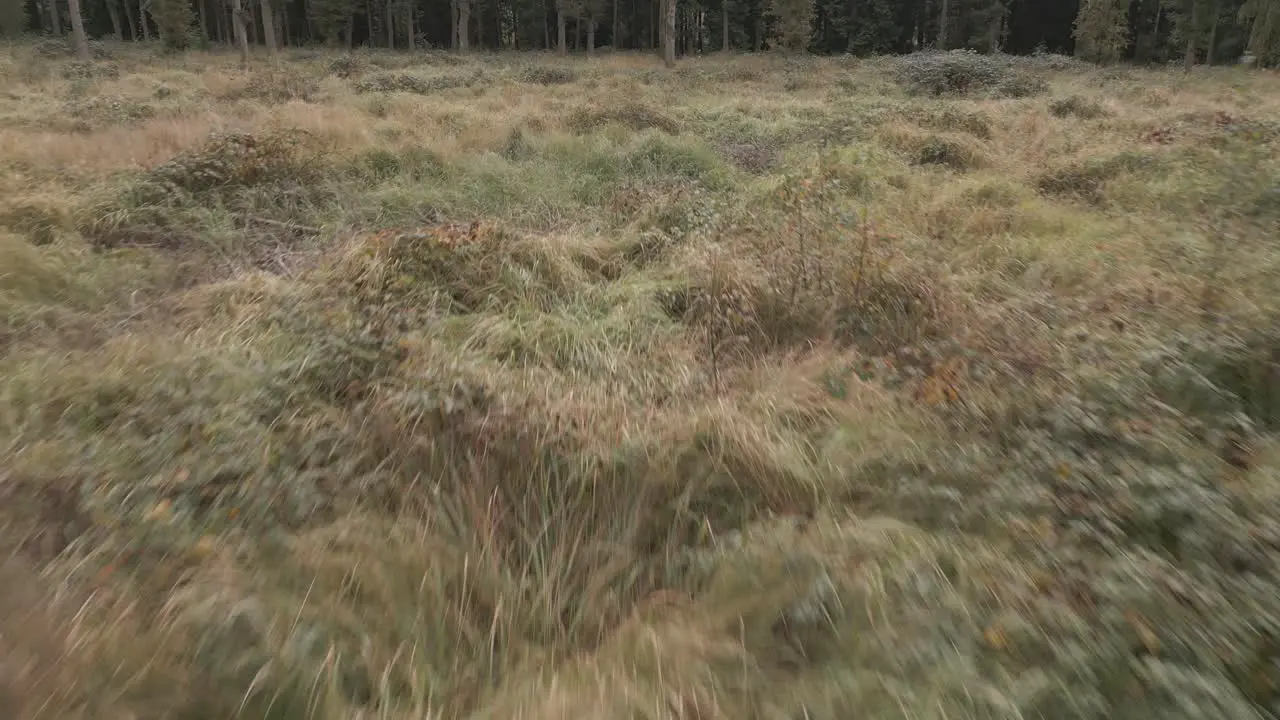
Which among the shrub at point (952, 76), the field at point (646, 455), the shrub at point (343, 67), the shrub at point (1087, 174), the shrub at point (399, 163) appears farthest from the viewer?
the shrub at point (343, 67)

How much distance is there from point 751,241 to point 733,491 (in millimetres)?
3307

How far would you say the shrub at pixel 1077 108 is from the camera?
46.2 feet

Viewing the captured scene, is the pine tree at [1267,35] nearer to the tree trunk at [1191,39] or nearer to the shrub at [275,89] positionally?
the tree trunk at [1191,39]

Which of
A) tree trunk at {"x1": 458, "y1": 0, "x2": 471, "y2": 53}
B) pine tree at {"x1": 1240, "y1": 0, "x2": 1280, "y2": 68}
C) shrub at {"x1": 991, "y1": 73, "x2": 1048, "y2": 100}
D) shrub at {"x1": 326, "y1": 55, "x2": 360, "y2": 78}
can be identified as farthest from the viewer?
tree trunk at {"x1": 458, "y1": 0, "x2": 471, "y2": 53}

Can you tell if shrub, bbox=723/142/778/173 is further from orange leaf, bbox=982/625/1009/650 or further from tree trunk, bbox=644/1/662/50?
tree trunk, bbox=644/1/662/50

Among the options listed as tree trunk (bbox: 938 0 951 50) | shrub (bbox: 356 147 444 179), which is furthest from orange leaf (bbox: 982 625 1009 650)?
tree trunk (bbox: 938 0 951 50)

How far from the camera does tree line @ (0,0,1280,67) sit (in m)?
30.6

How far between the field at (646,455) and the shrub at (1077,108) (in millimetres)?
8021

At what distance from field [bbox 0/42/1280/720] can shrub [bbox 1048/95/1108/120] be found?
8.02 m

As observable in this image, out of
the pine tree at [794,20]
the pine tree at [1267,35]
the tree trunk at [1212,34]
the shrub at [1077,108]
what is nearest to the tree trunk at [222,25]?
the pine tree at [794,20]

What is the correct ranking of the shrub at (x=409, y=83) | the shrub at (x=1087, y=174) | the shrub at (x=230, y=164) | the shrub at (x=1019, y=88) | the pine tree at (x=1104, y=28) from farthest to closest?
the pine tree at (x=1104, y=28) → the shrub at (x=1019, y=88) → the shrub at (x=409, y=83) → the shrub at (x=1087, y=174) → the shrub at (x=230, y=164)

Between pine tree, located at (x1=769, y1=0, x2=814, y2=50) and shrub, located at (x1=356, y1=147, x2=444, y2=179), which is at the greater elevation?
pine tree, located at (x1=769, y1=0, x2=814, y2=50)

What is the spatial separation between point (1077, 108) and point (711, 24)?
3162 cm

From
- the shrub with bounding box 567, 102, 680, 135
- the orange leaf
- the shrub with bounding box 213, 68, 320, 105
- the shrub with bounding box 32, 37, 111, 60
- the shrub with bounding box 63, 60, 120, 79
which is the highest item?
the shrub with bounding box 32, 37, 111, 60
